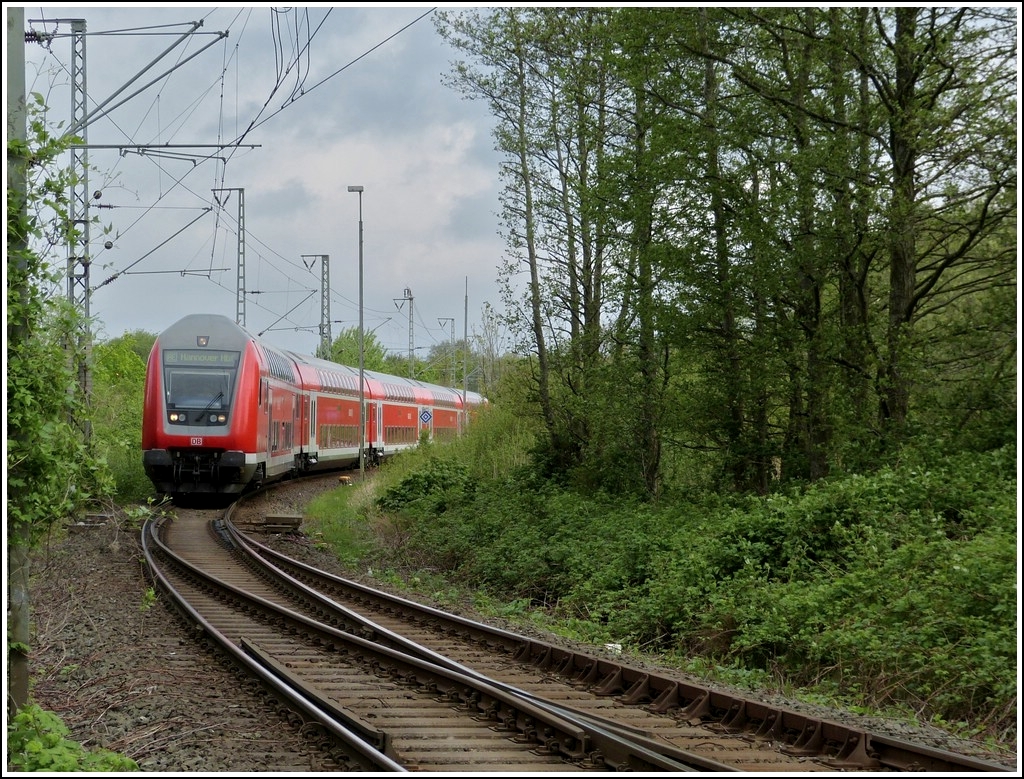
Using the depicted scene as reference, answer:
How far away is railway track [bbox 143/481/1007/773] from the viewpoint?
6855 mm

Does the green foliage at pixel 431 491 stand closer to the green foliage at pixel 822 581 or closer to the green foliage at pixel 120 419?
the green foliage at pixel 822 581

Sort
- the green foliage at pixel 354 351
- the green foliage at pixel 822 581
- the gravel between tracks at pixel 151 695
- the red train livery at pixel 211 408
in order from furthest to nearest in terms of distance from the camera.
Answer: the green foliage at pixel 354 351
the red train livery at pixel 211 408
the green foliage at pixel 822 581
the gravel between tracks at pixel 151 695

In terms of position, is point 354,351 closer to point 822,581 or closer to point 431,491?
point 431,491

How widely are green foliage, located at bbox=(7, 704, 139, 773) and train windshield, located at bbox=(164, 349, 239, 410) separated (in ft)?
57.0

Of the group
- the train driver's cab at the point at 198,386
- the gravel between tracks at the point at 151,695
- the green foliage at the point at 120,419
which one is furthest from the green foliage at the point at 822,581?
the train driver's cab at the point at 198,386

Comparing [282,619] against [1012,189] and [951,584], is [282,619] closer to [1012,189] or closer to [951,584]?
[951,584]

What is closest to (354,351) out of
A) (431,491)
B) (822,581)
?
(431,491)

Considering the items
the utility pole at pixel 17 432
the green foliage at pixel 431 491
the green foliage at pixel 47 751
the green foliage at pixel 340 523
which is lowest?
the green foliage at pixel 340 523

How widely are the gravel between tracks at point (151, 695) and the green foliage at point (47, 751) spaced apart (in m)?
0.30

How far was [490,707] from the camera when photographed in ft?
27.2

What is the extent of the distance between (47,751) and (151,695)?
2.58 m

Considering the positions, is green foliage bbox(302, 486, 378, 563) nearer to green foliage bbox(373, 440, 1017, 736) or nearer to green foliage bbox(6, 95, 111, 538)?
green foliage bbox(373, 440, 1017, 736)

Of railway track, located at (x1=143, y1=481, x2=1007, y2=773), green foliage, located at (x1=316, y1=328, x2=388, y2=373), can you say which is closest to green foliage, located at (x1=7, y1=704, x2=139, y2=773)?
railway track, located at (x1=143, y1=481, x2=1007, y2=773)

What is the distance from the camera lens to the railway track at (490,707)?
686cm
